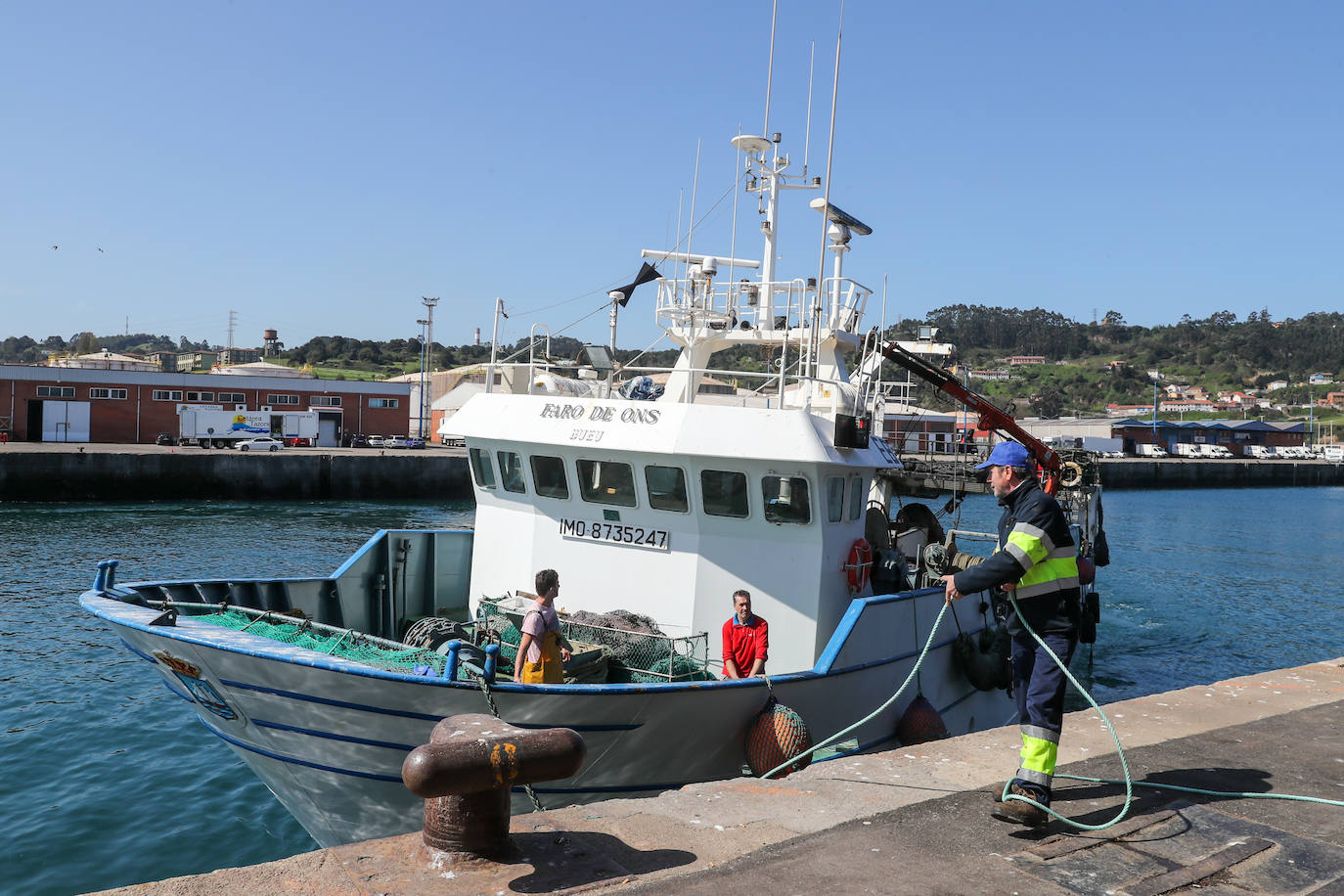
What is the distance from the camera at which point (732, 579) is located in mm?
9016

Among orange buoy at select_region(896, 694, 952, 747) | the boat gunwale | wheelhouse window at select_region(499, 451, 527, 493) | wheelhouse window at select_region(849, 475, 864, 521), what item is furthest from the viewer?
wheelhouse window at select_region(499, 451, 527, 493)

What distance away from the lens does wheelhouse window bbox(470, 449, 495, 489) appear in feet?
33.7

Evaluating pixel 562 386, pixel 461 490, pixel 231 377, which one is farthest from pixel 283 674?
pixel 231 377

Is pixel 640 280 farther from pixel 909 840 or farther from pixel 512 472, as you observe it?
pixel 909 840

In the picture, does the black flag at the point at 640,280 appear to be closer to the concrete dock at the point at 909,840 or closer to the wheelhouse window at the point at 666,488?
the wheelhouse window at the point at 666,488

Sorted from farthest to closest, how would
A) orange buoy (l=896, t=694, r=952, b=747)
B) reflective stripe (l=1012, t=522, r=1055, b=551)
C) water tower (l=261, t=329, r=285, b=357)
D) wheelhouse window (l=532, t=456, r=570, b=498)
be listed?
water tower (l=261, t=329, r=285, b=357) → wheelhouse window (l=532, t=456, r=570, b=498) → orange buoy (l=896, t=694, r=952, b=747) → reflective stripe (l=1012, t=522, r=1055, b=551)

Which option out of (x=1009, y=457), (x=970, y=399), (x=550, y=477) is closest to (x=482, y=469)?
(x=550, y=477)

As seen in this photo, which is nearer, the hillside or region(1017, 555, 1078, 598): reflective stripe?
region(1017, 555, 1078, 598): reflective stripe

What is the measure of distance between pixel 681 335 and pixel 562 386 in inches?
57.0

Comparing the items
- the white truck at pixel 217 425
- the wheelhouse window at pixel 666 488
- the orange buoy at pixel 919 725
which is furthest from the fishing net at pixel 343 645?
the white truck at pixel 217 425

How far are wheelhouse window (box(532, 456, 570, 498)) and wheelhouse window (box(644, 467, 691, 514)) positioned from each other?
96 cm

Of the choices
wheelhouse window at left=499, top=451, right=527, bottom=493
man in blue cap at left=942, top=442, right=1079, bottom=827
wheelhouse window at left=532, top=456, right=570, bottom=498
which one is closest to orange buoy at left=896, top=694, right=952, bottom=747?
wheelhouse window at left=532, top=456, right=570, bottom=498

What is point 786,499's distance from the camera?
8.84 m

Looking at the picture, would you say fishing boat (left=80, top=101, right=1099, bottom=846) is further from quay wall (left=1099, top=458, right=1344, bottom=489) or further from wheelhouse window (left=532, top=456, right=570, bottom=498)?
quay wall (left=1099, top=458, right=1344, bottom=489)
